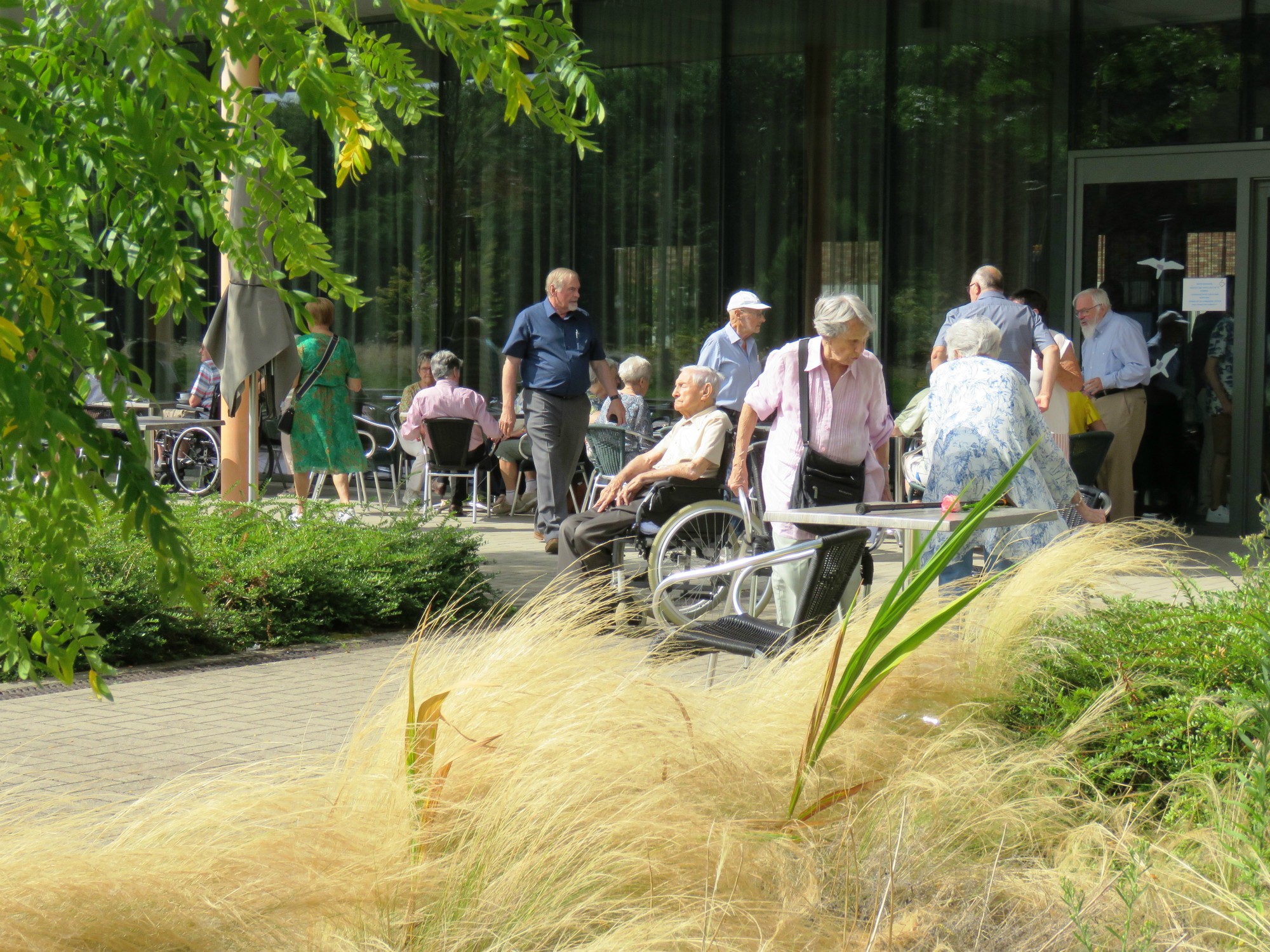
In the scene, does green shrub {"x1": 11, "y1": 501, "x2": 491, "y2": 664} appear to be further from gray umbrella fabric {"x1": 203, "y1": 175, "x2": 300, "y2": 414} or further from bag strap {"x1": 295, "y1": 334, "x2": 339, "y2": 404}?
bag strap {"x1": 295, "y1": 334, "x2": 339, "y2": 404}

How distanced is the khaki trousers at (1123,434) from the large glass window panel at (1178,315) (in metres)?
0.59

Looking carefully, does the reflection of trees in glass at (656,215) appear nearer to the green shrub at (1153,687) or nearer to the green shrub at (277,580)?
the green shrub at (277,580)

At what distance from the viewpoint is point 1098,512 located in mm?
7281

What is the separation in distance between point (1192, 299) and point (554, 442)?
18.9 feet

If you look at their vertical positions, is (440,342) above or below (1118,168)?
below

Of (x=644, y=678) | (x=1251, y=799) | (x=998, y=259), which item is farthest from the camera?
(x=998, y=259)

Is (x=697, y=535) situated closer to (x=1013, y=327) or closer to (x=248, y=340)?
(x=248, y=340)

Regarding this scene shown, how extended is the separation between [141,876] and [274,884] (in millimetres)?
245

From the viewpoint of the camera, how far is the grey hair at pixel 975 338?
6773 mm

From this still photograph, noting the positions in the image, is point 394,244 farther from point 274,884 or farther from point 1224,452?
point 274,884

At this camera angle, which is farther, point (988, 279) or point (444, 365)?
point (444, 365)

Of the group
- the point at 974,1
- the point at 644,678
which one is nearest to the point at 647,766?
the point at 644,678

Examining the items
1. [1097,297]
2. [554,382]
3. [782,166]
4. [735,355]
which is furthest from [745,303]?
[782,166]

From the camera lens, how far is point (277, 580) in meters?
7.82
